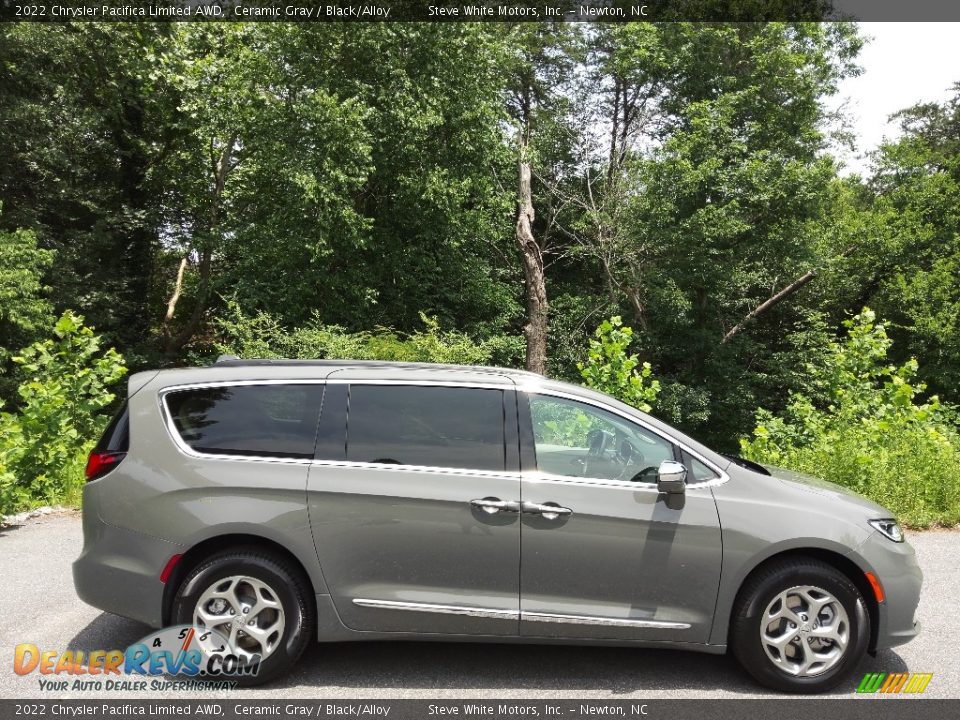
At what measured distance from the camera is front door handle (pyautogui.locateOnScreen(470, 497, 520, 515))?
4.18 metres

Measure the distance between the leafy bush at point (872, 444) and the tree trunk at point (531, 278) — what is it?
463 inches

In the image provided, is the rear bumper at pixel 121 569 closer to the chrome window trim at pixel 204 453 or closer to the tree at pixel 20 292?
the chrome window trim at pixel 204 453

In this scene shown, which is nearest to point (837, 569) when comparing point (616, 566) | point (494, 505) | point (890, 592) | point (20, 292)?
point (890, 592)

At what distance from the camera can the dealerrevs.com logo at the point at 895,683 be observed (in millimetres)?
4211

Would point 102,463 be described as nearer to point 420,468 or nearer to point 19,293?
point 420,468

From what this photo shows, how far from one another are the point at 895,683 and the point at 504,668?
2181 millimetres

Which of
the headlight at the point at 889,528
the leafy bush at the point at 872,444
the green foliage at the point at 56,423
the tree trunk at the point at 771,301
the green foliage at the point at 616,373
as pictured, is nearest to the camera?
the headlight at the point at 889,528

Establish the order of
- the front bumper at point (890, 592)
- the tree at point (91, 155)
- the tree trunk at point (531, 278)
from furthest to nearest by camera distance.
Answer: the tree trunk at point (531, 278)
the tree at point (91, 155)
the front bumper at point (890, 592)

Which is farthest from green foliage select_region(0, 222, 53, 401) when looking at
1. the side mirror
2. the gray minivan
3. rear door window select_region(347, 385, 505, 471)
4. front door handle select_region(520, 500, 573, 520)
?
the side mirror

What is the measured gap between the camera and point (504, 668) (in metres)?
4.46

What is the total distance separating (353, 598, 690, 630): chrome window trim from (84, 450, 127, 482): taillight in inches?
68.9

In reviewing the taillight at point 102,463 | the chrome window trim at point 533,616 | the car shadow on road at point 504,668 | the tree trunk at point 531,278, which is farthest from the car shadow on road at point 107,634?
the tree trunk at point 531,278

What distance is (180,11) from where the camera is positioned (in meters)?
20.5

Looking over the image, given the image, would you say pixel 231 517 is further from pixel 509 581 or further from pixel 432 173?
pixel 432 173
